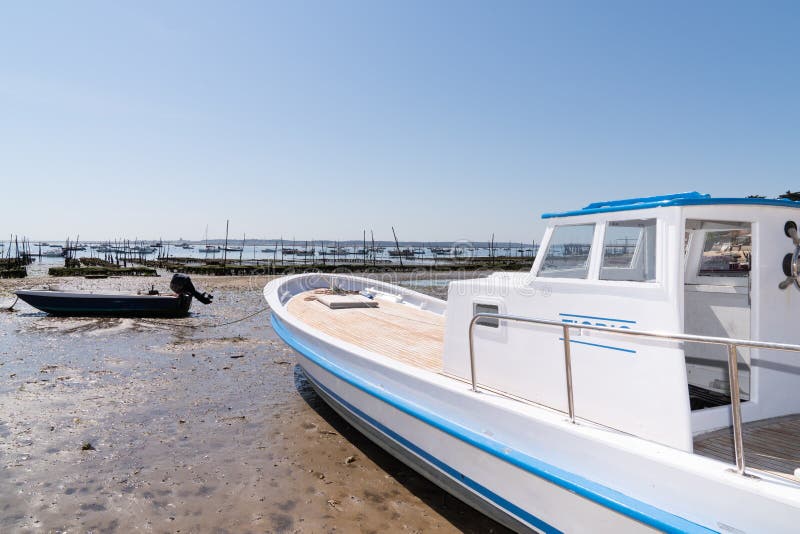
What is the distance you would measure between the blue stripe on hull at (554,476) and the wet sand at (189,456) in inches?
47.6

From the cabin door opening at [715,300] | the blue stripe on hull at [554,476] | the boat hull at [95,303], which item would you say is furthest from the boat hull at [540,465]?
the boat hull at [95,303]

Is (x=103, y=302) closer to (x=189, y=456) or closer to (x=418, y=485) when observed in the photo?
(x=189, y=456)

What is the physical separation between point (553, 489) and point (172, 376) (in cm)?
914

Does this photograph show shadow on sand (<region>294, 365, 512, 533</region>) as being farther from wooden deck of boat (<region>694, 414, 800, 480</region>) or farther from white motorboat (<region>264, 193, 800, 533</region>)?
wooden deck of boat (<region>694, 414, 800, 480</region>)

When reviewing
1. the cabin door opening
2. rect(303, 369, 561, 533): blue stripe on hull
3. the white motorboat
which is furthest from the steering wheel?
rect(303, 369, 561, 533): blue stripe on hull

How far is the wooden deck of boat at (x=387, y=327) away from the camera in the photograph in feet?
21.9

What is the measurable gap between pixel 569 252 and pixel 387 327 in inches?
190

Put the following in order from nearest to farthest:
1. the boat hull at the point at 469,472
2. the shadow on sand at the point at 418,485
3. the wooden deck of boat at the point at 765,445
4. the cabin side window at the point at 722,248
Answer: the wooden deck of boat at the point at 765,445 < the boat hull at the point at 469,472 < the cabin side window at the point at 722,248 < the shadow on sand at the point at 418,485

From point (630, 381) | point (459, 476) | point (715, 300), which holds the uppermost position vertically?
point (715, 300)

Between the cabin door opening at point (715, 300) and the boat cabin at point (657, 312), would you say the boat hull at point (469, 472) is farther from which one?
the cabin door opening at point (715, 300)

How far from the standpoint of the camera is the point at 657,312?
140 inches

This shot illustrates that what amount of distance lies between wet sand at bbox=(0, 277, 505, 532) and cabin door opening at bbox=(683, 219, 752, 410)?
277 cm

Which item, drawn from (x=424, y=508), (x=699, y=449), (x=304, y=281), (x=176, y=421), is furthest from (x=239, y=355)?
(x=699, y=449)

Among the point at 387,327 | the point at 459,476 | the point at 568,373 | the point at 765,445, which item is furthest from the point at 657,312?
the point at 387,327
